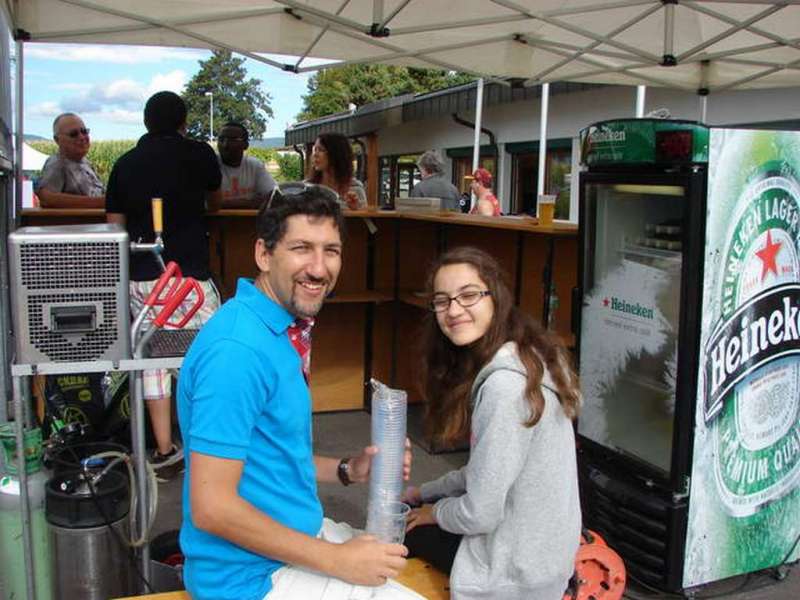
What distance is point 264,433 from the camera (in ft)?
5.93

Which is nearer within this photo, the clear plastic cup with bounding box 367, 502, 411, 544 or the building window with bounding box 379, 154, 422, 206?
the clear plastic cup with bounding box 367, 502, 411, 544

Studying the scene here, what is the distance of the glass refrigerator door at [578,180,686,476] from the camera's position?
333 centimetres

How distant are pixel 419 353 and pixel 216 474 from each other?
1071 mm

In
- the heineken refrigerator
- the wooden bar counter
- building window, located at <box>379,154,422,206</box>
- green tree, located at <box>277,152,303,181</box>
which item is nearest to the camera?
the heineken refrigerator

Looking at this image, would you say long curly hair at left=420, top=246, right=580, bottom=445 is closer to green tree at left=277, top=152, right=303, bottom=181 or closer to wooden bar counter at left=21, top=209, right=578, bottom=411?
wooden bar counter at left=21, top=209, right=578, bottom=411

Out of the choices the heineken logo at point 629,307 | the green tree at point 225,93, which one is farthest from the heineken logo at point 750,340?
the green tree at point 225,93

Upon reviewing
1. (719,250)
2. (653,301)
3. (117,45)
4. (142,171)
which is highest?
(117,45)

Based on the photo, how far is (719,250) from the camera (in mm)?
3074

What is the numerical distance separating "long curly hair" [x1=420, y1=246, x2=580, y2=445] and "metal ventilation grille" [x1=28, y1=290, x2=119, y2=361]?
3.26 ft

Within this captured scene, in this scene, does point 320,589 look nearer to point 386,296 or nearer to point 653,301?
point 653,301

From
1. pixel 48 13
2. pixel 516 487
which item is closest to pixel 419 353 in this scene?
pixel 516 487

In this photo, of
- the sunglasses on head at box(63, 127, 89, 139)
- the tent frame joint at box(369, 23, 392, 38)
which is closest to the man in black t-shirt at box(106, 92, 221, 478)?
the tent frame joint at box(369, 23, 392, 38)

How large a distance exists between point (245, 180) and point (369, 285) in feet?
4.04

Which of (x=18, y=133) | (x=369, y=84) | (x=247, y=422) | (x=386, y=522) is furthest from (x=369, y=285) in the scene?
(x=369, y=84)
